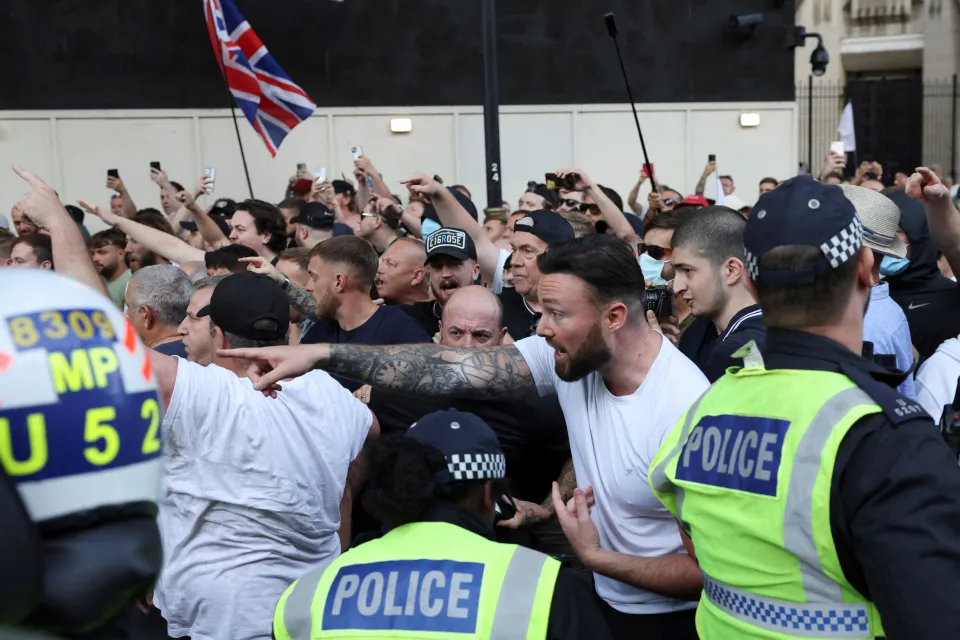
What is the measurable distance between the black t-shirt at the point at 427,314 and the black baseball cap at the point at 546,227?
0.82m

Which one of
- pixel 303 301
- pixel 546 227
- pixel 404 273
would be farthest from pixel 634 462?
pixel 404 273

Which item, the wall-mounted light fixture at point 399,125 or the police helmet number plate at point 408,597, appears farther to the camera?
the wall-mounted light fixture at point 399,125

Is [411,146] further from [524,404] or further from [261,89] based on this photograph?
[524,404]

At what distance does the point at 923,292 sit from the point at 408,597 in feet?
13.3

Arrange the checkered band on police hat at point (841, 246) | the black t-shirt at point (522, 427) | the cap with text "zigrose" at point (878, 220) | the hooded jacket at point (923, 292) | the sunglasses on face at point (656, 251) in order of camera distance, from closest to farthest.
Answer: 1. the checkered band on police hat at point (841, 246)
2. the cap with text "zigrose" at point (878, 220)
3. the black t-shirt at point (522, 427)
4. the hooded jacket at point (923, 292)
5. the sunglasses on face at point (656, 251)

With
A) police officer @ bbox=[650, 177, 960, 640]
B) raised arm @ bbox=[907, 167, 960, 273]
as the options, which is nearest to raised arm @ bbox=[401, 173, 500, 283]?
raised arm @ bbox=[907, 167, 960, 273]

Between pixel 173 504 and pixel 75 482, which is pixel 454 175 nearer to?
pixel 173 504

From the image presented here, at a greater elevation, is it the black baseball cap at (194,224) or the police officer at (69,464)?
the police officer at (69,464)

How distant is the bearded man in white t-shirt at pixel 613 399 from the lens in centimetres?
329

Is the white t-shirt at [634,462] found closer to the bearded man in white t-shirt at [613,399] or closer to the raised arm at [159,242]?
the bearded man in white t-shirt at [613,399]

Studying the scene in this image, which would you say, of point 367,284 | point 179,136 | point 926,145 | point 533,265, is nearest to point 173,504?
point 367,284

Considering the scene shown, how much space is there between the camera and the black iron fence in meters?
27.7

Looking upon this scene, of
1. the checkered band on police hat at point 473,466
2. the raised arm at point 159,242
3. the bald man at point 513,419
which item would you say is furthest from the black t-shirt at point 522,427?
the raised arm at point 159,242

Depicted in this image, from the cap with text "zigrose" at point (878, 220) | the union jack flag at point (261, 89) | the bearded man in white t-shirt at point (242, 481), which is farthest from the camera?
the union jack flag at point (261, 89)
